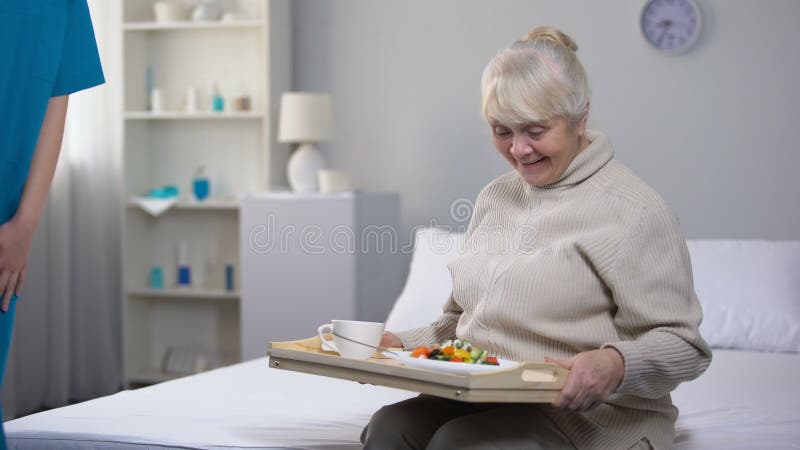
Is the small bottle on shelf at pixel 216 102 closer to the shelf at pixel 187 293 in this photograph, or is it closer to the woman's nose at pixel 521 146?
the shelf at pixel 187 293

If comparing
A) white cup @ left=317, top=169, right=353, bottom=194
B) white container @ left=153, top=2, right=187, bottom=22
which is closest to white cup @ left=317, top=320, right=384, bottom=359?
white cup @ left=317, top=169, right=353, bottom=194

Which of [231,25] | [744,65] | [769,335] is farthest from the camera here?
[231,25]

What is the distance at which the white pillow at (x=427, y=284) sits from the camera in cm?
292

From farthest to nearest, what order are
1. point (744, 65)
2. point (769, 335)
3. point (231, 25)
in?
1. point (231, 25)
2. point (744, 65)
3. point (769, 335)

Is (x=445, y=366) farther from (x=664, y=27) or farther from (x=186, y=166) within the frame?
(x=186, y=166)

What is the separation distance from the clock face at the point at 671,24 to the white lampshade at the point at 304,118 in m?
1.29

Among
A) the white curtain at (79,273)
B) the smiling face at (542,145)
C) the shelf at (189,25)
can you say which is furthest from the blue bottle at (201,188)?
the smiling face at (542,145)

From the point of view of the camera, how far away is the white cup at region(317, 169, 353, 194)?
12.4 feet

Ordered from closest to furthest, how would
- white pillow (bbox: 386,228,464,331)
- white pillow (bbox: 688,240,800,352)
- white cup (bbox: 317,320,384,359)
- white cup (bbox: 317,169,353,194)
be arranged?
white cup (bbox: 317,320,384,359)
white pillow (bbox: 688,240,800,352)
white pillow (bbox: 386,228,464,331)
white cup (bbox: 317,169,353,194)

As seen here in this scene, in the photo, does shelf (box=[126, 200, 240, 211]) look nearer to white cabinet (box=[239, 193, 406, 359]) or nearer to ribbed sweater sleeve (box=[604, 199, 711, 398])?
white cabinet (box=[239, 193, 406, 359])

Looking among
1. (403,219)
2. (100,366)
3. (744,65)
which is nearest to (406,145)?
(403,219)

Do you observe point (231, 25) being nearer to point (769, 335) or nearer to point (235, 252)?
point (235, 252)

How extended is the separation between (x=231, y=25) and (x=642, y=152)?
70.0 inches

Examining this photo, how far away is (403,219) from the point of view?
13.7ft
